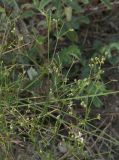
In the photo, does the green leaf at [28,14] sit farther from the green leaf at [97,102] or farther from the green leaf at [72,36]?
the green leaf at [97,102]

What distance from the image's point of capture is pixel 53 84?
1.99 m

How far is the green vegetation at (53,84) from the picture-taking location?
72.0 inches

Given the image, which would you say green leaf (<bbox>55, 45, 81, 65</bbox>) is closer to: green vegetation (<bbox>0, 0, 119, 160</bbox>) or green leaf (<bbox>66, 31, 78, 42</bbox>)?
green vegetation (<bbox>0, 0, 119, 160</bbox>)

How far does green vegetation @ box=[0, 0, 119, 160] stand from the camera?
1829 mm

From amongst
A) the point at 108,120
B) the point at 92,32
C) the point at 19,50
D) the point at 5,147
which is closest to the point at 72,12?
A: the point at 92,32

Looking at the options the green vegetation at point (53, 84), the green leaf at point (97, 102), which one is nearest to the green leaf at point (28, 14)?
the green vegetation at point (53, 84)

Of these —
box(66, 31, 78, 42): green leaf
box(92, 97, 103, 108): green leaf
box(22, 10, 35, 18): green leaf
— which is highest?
box(22, 10, 35, 18): green leaf

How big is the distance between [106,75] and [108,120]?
0.79 feet

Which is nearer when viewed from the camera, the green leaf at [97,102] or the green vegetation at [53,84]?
the green vegetation at [53,84]

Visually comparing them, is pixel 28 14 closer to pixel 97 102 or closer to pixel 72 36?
pixel 72 36

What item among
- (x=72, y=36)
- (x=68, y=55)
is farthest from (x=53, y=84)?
(x=72, y=36)

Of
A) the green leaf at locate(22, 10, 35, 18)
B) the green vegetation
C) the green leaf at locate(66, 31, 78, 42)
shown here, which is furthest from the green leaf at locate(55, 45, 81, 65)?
the green leaf at locate(22, 10, 35, 18)

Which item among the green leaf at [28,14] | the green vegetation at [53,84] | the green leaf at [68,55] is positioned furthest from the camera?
the green leaf at [28,14]

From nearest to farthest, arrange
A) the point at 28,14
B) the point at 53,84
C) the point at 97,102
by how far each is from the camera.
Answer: the point at 53,84, the point at 97,102, the point at 28,14
